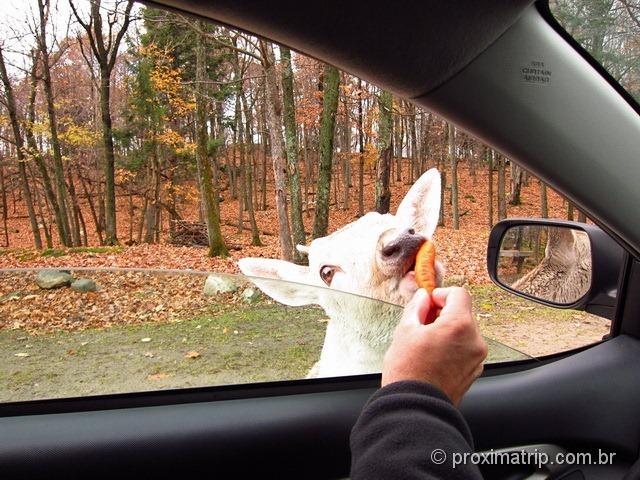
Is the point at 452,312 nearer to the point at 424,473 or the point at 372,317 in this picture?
the point at 424,473

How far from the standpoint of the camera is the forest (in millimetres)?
2521

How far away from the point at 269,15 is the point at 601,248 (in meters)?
1.34

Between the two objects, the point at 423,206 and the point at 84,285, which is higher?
the point at 423,206

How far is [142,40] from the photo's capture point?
610 cm

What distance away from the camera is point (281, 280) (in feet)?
6.12

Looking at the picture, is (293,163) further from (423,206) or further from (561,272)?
(561,272)

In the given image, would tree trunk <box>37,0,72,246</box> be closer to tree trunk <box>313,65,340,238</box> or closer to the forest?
the forest

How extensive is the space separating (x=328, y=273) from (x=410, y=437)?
1.11 m

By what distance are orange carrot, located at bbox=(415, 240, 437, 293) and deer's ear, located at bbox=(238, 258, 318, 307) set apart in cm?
46

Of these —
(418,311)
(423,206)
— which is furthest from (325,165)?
(418,311)

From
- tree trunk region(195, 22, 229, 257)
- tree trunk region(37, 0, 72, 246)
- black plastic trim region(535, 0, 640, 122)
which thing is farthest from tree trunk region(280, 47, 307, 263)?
black plastic trim region(535, 0, 640, 122)

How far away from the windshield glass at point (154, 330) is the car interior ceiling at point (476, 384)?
0.23ft

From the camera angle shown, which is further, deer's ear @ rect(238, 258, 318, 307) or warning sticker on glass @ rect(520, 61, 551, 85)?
deer's ear @ rect(238, 258, 318, 307)

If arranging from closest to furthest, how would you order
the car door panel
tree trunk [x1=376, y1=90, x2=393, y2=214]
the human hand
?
the human hand → the car door panel → tree trunk [x1=376, y1=90, x2=393, y2=214]
